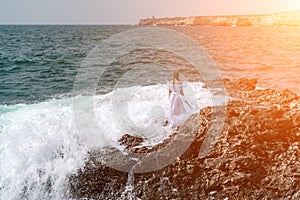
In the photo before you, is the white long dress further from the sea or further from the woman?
the sea

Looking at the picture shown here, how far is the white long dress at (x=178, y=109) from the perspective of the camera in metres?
7.68

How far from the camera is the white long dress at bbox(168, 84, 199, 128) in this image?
25.2ft

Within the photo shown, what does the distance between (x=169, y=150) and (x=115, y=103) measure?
5832mm

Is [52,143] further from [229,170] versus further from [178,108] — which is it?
[229,170]

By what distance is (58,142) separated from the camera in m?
7.08

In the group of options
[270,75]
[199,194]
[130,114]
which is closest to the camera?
[199,194]

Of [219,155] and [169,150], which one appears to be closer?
[219,155]

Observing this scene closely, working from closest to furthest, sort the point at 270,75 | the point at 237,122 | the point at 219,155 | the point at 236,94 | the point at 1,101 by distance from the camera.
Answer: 1. the point at 219,155
2. the point at 237,122
3. the point at 236,94
4. the point at 1,101
5. the point at 270,75

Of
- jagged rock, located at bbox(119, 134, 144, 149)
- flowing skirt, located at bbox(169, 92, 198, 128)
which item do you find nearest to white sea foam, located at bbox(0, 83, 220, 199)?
jagged rock, located at bbox(119, 134, 144, 149)

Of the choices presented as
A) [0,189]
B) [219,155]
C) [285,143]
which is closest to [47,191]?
[0,189]

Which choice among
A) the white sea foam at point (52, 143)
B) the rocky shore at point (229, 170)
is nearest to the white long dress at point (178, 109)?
the white sea foam at point (52, 143)

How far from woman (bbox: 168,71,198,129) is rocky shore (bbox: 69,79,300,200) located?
525mm

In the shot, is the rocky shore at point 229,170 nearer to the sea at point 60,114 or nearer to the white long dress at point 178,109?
the white long dress at point 178,109

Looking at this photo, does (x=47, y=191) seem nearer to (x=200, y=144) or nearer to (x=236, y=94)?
(x=200, y=144)
